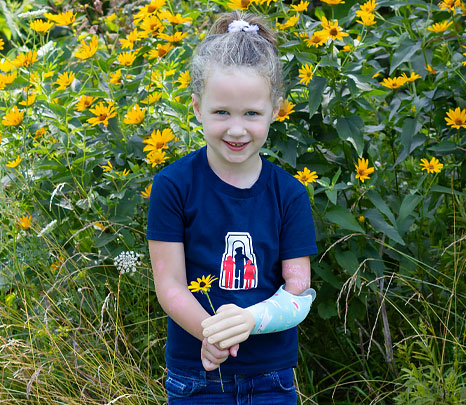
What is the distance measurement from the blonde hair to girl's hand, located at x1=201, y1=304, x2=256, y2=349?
553mm

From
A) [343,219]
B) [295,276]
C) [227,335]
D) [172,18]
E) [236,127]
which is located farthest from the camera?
[172,18]

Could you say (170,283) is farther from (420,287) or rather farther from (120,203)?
(420,287)

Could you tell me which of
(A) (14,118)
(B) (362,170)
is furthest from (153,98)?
(B) (362,170)

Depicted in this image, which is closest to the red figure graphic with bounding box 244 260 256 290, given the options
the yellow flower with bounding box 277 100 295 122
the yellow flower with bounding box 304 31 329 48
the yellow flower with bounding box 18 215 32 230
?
the yellow flower with bounding box 277 100 295 122

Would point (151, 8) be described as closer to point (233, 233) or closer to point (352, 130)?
point (352, 130)

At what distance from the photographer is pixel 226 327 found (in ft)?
5.03

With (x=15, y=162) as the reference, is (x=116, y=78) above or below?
above

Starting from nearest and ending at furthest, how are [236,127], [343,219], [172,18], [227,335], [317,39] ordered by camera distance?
[227,335] < [236,127] < [343,219] < [317,39] < [172,18]

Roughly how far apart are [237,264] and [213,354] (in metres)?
0.26

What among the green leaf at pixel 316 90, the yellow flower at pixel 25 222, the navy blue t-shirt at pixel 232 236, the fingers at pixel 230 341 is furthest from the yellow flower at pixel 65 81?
the fingers at pixel 230 341

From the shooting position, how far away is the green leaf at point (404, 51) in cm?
246

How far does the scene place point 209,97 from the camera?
1703 millimetres

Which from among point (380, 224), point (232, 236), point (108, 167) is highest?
→ point (232, 236)

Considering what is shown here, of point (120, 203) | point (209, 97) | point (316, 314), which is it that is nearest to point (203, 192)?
point (209, 97)
